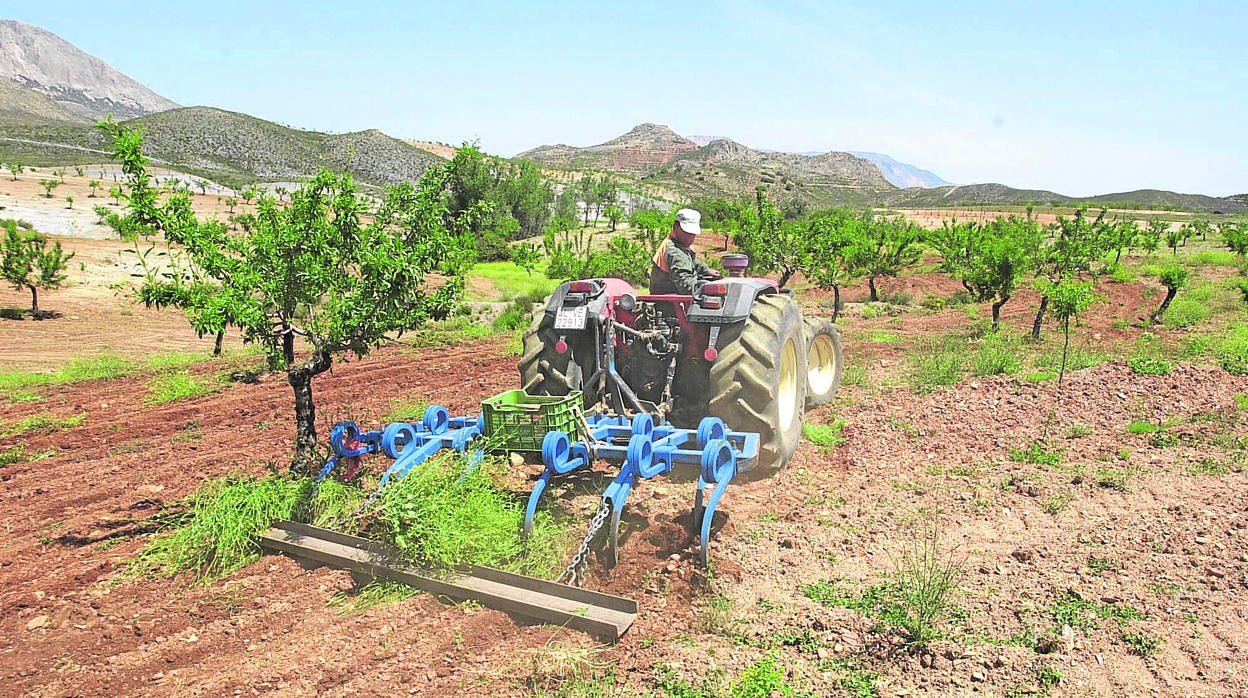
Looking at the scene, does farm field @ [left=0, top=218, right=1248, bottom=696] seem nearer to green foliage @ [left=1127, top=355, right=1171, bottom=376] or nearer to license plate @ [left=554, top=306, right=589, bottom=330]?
green foliage @ [left=1127, top=355, right=1171, bottom=376]

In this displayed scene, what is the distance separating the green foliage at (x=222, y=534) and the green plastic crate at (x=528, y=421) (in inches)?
51.5

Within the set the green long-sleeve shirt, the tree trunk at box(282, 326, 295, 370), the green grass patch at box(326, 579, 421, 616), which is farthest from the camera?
the green long-sleeve shirt

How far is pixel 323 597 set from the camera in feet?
12.8

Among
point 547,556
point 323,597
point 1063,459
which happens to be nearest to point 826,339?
point 1063,459

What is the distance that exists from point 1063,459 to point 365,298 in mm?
5179

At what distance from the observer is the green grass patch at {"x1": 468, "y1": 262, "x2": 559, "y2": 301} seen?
766 inches

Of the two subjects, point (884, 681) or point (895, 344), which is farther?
point (895, 344)

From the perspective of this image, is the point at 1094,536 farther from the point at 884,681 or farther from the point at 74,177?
the point at 74,177

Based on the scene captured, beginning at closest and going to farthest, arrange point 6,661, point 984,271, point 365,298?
point 6,661, point 365,298, point 984,271

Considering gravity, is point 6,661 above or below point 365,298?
below

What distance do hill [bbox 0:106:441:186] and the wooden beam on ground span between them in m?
57.0

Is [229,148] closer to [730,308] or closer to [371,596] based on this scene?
[730,308]

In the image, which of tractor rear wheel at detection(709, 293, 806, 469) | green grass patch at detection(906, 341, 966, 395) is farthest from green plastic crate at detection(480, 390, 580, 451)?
green grass patch at detection(906, 341, 966, 395)

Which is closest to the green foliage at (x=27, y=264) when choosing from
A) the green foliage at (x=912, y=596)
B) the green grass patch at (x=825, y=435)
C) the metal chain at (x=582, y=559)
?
the green grass patch at (x=825, y=435)
